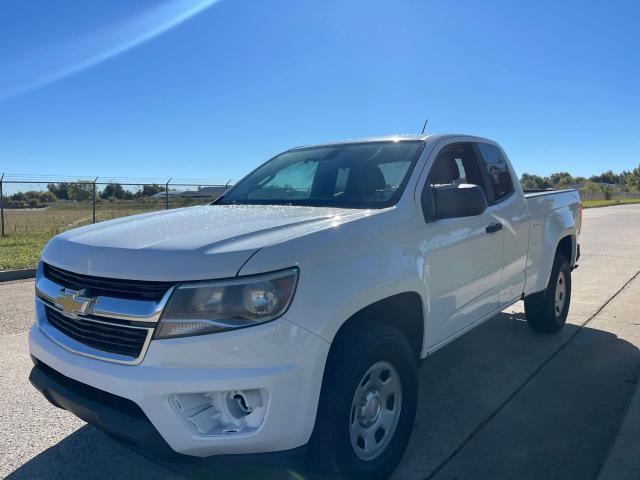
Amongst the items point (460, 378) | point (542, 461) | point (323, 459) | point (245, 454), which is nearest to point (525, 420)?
point (542, 461)

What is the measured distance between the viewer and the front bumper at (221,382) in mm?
2146

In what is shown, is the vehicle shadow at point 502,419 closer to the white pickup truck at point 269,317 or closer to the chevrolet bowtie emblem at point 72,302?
the white pickup truck at point 269,317

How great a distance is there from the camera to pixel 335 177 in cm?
373

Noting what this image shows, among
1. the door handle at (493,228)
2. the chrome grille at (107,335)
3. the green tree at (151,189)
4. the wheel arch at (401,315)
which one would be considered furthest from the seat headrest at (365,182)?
the green tree at (151,189)

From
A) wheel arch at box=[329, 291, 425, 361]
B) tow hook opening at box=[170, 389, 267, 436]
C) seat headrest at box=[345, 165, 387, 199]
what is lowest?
tow hook opening at box=[170, 389, 267, 436]

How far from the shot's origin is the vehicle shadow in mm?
3000

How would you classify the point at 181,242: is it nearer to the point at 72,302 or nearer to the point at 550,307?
the point at 72,302

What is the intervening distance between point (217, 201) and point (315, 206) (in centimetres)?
115

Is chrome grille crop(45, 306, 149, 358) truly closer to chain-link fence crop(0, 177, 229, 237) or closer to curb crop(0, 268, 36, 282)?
curb crop(0, 268, 36, 282)

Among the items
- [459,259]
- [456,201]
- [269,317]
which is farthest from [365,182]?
[269,317]

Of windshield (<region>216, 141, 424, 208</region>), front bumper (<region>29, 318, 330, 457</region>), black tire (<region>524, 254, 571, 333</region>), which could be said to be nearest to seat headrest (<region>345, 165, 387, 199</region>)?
Result: windshield (<region>216, 141, 424, 208</region>)

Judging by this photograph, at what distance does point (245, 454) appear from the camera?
2.21m

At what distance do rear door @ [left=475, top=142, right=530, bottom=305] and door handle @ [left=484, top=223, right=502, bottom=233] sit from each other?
0.06 meters

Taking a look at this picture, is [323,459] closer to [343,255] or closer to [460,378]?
[343,255]
